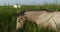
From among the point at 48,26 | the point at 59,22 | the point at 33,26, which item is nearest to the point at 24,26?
the point at 33,26

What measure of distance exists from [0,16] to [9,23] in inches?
8.1

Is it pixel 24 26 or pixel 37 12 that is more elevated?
pixel 37 12

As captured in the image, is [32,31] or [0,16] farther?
[0,16]

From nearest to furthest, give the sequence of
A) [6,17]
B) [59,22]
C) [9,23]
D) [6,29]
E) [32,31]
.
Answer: [32,31], [59,22], [6,29], [9,23], [6,17]

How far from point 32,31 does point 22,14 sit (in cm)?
35

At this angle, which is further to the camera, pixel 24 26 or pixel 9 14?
pixel 9 14

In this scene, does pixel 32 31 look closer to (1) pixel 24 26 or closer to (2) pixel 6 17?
(1) pixel 24 26

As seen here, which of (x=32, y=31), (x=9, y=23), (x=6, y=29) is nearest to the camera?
(x=32, y=31)

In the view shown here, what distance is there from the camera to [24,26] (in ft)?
5.46

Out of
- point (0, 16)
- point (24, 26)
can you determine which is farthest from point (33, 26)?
point (0, 16)

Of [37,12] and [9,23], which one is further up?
[37,12]

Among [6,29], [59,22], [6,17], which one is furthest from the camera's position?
[6,17]

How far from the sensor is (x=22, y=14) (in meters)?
1.75

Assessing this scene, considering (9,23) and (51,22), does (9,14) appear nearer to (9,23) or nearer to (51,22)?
(9,23)
